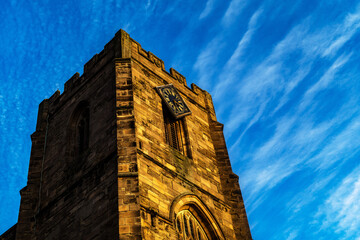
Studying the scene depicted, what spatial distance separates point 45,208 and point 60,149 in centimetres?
263

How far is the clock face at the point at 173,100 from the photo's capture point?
21.1 m

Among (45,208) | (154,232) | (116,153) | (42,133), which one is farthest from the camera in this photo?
(42,133)

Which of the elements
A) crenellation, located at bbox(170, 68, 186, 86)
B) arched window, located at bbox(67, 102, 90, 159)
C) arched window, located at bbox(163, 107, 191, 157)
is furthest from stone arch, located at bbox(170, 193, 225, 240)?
crenellation, located at bbox(170, 68, 186, 86)

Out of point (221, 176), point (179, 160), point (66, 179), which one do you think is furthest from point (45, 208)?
point (221, 176)

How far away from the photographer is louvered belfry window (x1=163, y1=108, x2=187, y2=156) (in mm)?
20312

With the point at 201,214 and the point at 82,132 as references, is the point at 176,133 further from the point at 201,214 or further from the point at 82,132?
the point at 201,214

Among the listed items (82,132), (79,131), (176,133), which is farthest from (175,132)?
(79,131)

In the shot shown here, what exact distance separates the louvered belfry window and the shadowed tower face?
0.05 metres

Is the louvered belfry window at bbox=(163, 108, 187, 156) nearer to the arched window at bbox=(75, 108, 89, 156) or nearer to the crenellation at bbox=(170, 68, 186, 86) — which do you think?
the crenellation at bbox=(170, 68, 186, 86)

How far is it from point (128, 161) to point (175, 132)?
424 centimetres

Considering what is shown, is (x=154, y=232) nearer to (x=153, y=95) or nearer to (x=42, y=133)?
(x=153, y=95)

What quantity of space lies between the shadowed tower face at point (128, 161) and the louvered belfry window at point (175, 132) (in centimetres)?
5

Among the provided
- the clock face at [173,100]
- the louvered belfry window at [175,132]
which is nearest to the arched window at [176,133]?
the louvered belfry window at [175,132]

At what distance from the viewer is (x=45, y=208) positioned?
18.9m
